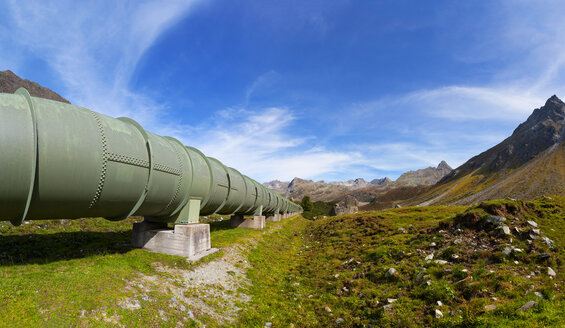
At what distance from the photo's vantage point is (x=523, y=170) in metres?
109

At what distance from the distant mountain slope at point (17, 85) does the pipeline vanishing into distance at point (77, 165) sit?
86.9 meters

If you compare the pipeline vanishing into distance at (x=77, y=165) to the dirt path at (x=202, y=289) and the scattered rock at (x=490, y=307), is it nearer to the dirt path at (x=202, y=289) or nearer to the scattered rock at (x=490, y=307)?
the dirt path at (x=202, y=289)

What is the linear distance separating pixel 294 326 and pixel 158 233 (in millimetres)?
7573

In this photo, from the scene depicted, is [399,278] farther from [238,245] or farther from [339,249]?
[238,245]

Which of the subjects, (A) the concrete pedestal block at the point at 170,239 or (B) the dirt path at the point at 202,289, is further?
(A) the concrete pedestal block at the point at 170,239

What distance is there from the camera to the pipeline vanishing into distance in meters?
5.91

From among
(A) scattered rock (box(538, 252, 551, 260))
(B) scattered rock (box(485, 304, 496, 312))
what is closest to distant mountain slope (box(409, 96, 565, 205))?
(A) scattered rock (box(538, 252, 551, 260))

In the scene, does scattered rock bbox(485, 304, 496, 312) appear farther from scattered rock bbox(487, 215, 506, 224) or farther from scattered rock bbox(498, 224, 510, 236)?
scattered rock bbox(487, 215, 506, 224)

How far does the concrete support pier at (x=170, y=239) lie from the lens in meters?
11.1

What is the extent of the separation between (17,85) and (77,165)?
103737 millimetres

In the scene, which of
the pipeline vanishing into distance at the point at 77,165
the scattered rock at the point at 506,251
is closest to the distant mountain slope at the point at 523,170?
the scattered rock at the point at 506,251

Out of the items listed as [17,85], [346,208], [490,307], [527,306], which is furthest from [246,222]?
[17,85]

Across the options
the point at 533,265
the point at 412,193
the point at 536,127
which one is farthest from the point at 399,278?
the point at 536,127

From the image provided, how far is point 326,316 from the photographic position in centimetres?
806
